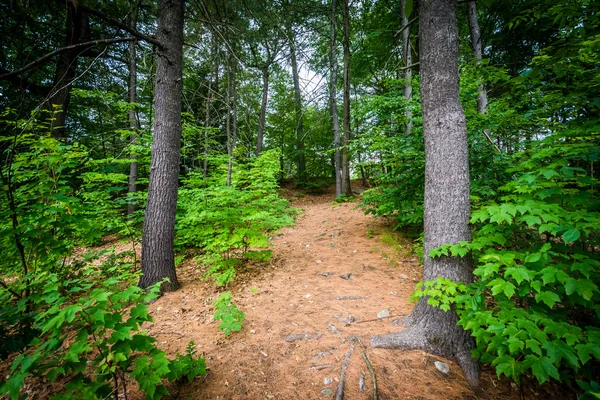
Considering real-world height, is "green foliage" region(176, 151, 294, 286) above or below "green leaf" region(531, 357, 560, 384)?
above

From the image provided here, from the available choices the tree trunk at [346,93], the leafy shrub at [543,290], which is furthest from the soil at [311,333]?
the tree trunk at [346,93]

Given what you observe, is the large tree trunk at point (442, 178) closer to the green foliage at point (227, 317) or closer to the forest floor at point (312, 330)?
the forest floor at point (312, 330)

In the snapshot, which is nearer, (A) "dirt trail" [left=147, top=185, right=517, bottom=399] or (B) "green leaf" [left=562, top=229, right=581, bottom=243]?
(B) "green leaf" [left=562, top=229, right=581, bottom=243]

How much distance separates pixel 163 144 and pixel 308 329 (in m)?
3.89

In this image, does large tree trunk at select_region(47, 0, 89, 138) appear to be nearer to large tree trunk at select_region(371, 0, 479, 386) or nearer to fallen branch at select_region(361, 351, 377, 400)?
large tree trunk at select_region(371, 0, 479, 386)

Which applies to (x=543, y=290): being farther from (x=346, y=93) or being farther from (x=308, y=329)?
(x=346, y=93)

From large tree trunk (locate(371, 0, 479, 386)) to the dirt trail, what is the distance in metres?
0.24

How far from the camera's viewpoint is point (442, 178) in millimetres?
2703

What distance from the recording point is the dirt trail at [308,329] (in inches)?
88.7

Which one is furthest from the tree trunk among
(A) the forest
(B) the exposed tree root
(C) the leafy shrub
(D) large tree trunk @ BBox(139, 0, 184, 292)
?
(B) the exposed tree root

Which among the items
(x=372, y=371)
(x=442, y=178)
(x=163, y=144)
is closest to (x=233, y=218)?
(x=163, y=144)

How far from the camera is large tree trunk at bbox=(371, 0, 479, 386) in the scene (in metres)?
2.59

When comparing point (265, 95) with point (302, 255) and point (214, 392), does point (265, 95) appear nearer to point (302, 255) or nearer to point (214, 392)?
point (302, 255)

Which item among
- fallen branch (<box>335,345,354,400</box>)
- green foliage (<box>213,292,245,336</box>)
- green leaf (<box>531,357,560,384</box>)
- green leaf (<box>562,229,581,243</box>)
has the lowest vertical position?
fallen branch (<box>335,345,354,400</box>)
